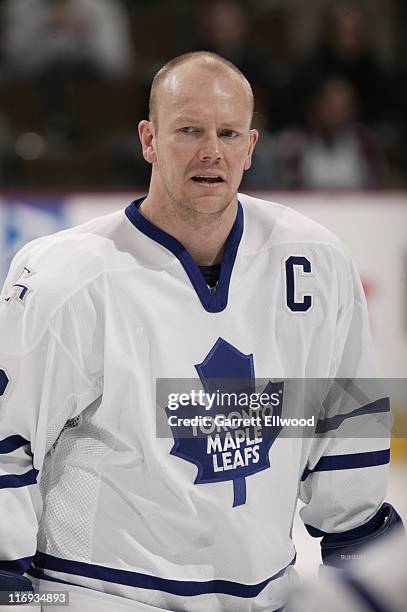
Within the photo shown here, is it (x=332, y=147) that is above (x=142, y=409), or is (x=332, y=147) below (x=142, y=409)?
above

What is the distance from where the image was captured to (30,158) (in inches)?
152

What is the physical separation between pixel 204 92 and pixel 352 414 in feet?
1.73

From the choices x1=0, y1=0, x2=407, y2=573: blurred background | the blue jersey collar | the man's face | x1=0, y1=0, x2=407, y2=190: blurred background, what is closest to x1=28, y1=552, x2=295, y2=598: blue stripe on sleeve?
the blue jersey collar

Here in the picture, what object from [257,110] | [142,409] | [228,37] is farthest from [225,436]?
[228,37]

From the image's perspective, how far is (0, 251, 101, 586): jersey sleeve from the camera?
142 centimetres

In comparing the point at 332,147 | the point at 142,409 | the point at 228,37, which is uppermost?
the point at 228,37

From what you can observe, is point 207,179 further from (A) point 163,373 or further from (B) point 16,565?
(B) point 16,565

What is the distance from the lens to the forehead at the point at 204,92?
140 centimetres

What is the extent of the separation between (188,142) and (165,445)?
40 cm

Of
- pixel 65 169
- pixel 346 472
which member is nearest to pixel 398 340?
pixel 65 169

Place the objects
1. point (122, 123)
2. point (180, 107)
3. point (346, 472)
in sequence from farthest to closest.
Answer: point (122, 123), point (346, 472), point (180, 107)

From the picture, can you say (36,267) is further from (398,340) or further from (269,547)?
(398,340)

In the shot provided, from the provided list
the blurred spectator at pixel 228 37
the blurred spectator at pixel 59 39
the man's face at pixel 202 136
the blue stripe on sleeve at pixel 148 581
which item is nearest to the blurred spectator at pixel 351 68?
the blurred spectator at pixel 228 37

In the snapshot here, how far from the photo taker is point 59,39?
426 cm
